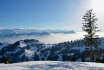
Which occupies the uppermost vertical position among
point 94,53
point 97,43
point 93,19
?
point 93,19

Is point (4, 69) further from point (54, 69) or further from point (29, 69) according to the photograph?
point (54, 69)

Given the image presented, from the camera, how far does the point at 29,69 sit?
1466cm

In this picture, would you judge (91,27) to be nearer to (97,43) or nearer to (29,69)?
(97,43)

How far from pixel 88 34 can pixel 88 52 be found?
4897 mm

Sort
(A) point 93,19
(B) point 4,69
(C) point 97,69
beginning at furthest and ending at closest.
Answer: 1. (A) point 93,19
2. (C) point 97,69
3. (B) point 4,69

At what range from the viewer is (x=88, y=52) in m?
37.9

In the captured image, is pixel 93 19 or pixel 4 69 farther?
pixel 93 19

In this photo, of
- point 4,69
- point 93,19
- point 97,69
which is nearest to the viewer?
point 4,69

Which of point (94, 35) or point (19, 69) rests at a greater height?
point (94, 35)

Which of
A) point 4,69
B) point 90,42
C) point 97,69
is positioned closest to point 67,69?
point 97,69

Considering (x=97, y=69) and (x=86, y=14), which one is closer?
(x=97, y=69)

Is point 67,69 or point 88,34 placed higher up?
point 88,34

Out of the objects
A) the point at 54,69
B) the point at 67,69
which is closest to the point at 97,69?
the point at 67,69

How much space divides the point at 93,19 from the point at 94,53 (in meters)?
8.78
